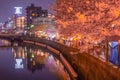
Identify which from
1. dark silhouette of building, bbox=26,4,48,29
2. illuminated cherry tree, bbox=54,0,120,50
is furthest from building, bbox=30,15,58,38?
illuminated cherry tree, bbox=54,0,120,50

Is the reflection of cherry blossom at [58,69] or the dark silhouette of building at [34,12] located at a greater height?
the dark silhouette of building at [34,12]

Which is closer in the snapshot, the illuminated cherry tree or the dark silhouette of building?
the illuminated cherry tree

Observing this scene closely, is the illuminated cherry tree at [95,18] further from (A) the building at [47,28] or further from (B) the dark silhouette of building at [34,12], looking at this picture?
(B) the dark silhouette of building at [34,12]

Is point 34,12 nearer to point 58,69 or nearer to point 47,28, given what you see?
point 47,28

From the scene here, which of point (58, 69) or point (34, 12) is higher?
point (34, 12)

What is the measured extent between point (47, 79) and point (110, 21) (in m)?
22.4

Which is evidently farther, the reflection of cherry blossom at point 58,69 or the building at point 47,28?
the building at point 47,28

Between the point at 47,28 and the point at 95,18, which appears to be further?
the point at 47,28

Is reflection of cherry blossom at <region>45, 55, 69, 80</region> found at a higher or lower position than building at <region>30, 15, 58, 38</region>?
lower

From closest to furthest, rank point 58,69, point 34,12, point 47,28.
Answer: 1. point 58,69
2. point 47,28
3. point 34,12

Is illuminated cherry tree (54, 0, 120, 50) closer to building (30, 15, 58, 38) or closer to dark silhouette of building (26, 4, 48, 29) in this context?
building (30, 15, 58, 38)

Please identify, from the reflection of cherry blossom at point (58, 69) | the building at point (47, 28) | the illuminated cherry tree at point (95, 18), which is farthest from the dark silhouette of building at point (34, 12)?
the illuminated cherry tree at point (95, 18)

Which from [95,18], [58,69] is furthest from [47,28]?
[95,18]

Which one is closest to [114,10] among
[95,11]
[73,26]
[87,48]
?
[95,11]
